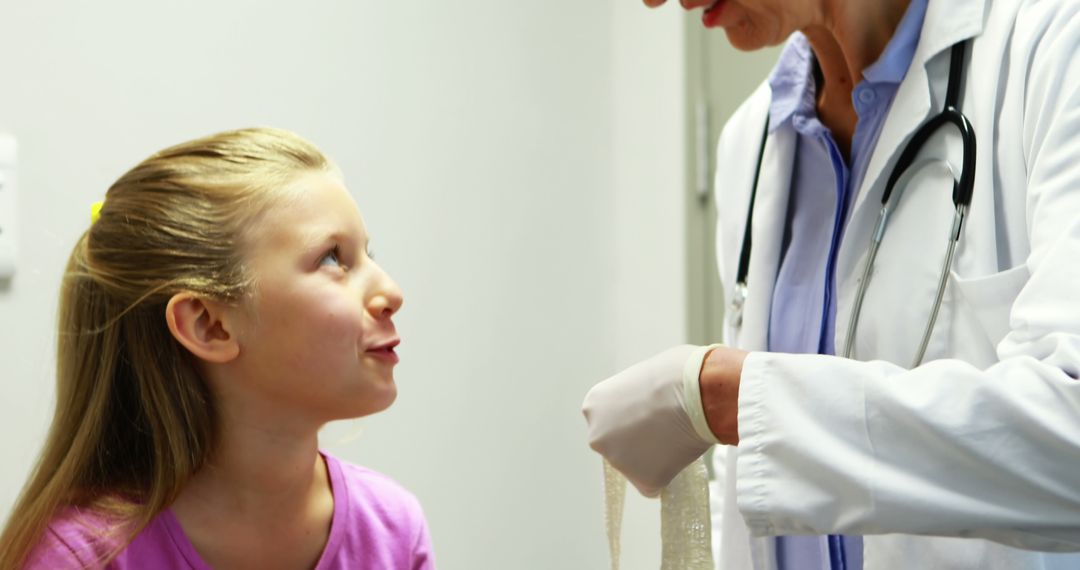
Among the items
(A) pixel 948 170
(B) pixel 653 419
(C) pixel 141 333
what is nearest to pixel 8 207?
(C) pixel 141 333

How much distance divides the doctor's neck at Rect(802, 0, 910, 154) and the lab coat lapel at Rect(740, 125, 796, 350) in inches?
2.8

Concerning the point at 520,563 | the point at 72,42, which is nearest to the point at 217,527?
the point at 72,42

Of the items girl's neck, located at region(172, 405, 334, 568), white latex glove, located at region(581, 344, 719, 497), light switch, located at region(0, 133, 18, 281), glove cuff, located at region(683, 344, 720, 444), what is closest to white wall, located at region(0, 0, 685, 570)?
light switch, located at region(0, 133, 18, 281)

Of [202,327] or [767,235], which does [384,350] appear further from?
[767,235]

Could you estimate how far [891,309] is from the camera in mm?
1224

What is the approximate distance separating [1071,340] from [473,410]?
1223 mm

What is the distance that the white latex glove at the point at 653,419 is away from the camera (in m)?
1.04

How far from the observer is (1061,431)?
0.89m

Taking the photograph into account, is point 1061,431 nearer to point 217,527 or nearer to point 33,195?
point 217,527

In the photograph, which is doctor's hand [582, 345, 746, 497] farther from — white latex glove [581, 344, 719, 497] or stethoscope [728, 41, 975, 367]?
stethoscope [728, 41, 975, 367]

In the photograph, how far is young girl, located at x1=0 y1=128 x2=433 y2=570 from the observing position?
1.17 m

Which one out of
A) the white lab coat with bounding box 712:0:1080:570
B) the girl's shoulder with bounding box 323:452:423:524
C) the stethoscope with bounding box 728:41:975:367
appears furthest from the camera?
the girl's shoulder with bounding box 323:452:423:524

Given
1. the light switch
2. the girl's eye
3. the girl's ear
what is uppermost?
the light switch

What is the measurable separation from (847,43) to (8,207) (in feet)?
3.67
